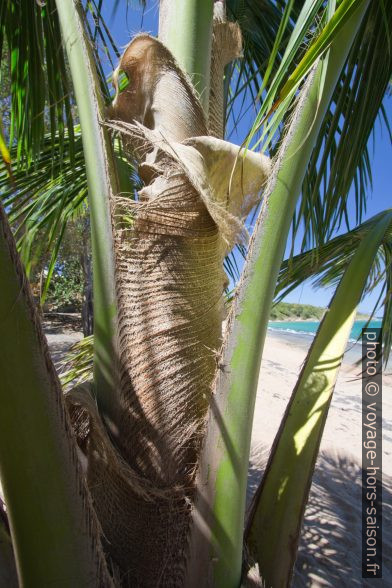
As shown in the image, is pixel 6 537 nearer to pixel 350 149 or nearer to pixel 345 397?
pixel 350 149

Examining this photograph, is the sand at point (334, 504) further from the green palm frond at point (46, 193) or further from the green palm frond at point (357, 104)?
the green palm frond at point (46, 193)

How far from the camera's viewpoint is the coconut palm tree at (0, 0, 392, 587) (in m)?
0.61

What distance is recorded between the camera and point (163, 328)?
0.95 meters

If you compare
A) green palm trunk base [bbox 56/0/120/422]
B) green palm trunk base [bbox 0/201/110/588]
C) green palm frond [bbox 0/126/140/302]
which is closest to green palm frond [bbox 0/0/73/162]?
green palm frond [bbox 0/126/140/302]

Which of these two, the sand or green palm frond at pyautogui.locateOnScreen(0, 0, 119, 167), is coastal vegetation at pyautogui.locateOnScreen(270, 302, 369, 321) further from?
A: green palm frond at pyautogui.locateOnScreen(0, 0, 119, 167)

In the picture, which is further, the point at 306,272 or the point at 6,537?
the point at 306,272

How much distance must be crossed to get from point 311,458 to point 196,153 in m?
0.88

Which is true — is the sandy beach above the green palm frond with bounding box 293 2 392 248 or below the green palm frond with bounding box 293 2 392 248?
below

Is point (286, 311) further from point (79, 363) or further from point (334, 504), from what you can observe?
point (334, 504)

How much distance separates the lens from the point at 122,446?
90cm

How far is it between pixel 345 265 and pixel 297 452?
90 cm

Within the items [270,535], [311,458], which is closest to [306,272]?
[311,458]

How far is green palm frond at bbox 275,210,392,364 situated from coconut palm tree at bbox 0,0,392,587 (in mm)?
569

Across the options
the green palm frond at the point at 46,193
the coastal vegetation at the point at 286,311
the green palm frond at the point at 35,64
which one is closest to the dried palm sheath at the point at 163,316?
the green palm frond at the point at 35,64
